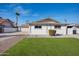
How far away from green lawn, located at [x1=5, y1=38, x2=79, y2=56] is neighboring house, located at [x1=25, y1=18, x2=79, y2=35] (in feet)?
0.67

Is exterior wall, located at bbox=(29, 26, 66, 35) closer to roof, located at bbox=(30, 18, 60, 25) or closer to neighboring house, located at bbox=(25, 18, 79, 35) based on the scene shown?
neighboring house, located at bbox=(25, 18, 79, 35)

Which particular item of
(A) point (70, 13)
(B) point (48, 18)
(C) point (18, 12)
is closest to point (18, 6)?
(C) point (18, 12)

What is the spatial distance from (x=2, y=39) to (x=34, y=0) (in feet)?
4.65

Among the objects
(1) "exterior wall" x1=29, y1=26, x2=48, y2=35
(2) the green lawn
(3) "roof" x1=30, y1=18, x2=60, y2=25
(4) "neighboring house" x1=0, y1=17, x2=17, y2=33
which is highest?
(3) "roof" x1=30, y1=18, x2=60, y2=25

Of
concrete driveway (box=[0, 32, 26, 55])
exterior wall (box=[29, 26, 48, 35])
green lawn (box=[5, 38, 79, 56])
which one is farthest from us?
exterior wall (box=[29, 26, 48, 35])

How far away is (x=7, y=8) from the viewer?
27.0ft

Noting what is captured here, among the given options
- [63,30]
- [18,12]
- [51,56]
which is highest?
[18,12]

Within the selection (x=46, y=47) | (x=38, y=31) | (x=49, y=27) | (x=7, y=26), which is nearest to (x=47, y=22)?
(x=49, y=27)

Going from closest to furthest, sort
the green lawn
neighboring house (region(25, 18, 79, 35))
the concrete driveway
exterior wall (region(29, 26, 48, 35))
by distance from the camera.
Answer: the green lawn < the concrete driveway < neighboring house (region(25, 18, 79, 35)) < exterior wall (region(29, 26, 48, 35))

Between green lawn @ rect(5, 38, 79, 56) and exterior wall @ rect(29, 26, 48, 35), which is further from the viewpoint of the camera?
exterior wall @ rect(29, 26, 48, 35)

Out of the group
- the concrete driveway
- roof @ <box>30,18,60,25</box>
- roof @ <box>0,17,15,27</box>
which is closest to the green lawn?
the concrete driveway

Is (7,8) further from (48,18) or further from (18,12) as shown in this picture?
(48,18)

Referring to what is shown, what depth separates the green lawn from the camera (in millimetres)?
8008

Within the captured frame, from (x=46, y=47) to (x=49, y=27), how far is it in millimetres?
660
